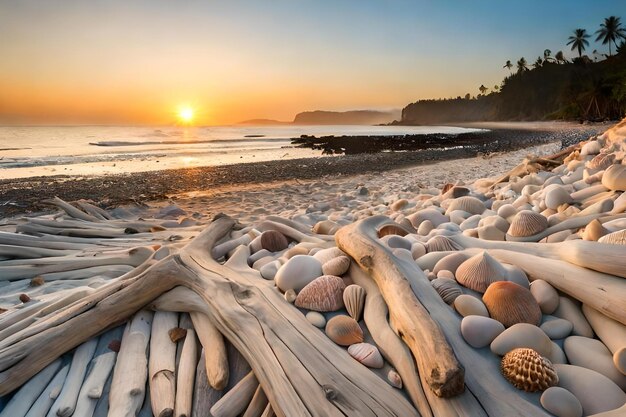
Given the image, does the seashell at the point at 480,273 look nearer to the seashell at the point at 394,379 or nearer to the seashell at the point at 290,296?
the seashell at the point at 394,379

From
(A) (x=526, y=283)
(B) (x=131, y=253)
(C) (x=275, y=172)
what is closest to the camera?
(A) (x=526, y=283)

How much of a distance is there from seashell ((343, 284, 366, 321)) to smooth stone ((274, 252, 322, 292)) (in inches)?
10.9

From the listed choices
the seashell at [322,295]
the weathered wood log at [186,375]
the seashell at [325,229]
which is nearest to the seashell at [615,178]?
the seashell at [325,229]

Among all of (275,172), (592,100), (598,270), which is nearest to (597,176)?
(598,270)

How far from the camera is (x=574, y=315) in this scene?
1733 mm

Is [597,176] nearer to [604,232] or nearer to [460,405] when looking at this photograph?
[604,232]

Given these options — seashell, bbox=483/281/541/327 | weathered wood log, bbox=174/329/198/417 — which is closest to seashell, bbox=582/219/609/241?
seashell, bbox=483/281/541/327

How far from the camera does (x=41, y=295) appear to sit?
278 centimetres

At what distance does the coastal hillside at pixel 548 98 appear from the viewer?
51.8 metres

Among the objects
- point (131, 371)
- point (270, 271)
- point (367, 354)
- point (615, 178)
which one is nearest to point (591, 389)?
point (367, 354)

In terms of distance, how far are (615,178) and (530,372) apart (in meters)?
2.27

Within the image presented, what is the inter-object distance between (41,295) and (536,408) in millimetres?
3075

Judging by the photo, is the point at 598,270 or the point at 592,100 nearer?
the point at 598,270

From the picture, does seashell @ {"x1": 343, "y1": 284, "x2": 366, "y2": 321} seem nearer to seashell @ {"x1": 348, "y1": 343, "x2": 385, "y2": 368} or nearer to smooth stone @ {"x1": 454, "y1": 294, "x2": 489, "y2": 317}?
seashell @ {"x1": 348, "y1": 343, "x2": 385, "y2": 368}
